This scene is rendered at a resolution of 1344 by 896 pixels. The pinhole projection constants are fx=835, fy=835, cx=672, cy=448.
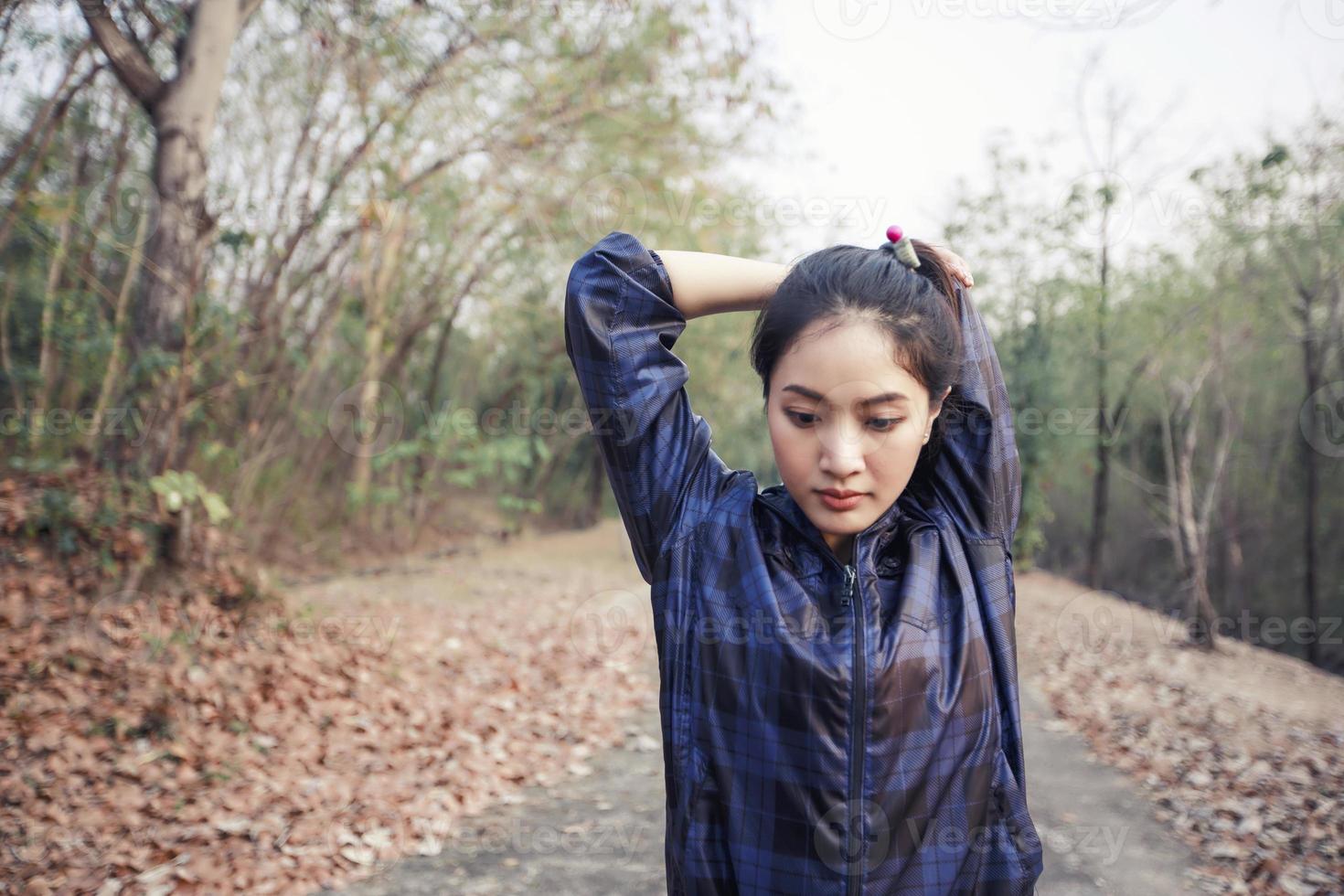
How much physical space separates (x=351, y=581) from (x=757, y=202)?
625 centimetres

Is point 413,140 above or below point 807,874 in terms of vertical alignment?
above

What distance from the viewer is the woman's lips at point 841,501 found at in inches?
51.0

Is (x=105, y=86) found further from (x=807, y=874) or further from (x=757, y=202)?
(x=807, y=874)

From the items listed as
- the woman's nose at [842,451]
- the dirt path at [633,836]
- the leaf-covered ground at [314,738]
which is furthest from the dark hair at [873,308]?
the leaf-covered ground at [314,738]

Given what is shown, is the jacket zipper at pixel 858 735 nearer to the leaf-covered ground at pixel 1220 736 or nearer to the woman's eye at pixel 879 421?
the woman's eye at pixel 879 421

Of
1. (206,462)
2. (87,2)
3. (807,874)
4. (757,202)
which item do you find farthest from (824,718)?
(757,202)

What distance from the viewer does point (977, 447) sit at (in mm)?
1471

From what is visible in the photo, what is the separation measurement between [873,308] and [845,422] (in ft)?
0.65

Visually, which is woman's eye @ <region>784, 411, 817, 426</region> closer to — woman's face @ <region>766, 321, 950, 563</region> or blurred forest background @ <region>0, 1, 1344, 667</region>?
woman's face @ <region>766, 321, 950, 563</region>

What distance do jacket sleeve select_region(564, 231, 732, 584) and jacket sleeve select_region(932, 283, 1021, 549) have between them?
44cm

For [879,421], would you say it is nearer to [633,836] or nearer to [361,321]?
[633,836]

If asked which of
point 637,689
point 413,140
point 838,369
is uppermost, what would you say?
point 413,140

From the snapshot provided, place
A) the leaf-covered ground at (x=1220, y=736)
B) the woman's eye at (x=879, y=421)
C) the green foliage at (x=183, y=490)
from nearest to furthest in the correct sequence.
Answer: the woman's eye at (x=879, y=421) → the leaf-covered ground at (x=1220, y=736) → the green foliage at (x=183, y=490)

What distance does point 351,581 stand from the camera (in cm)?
824
